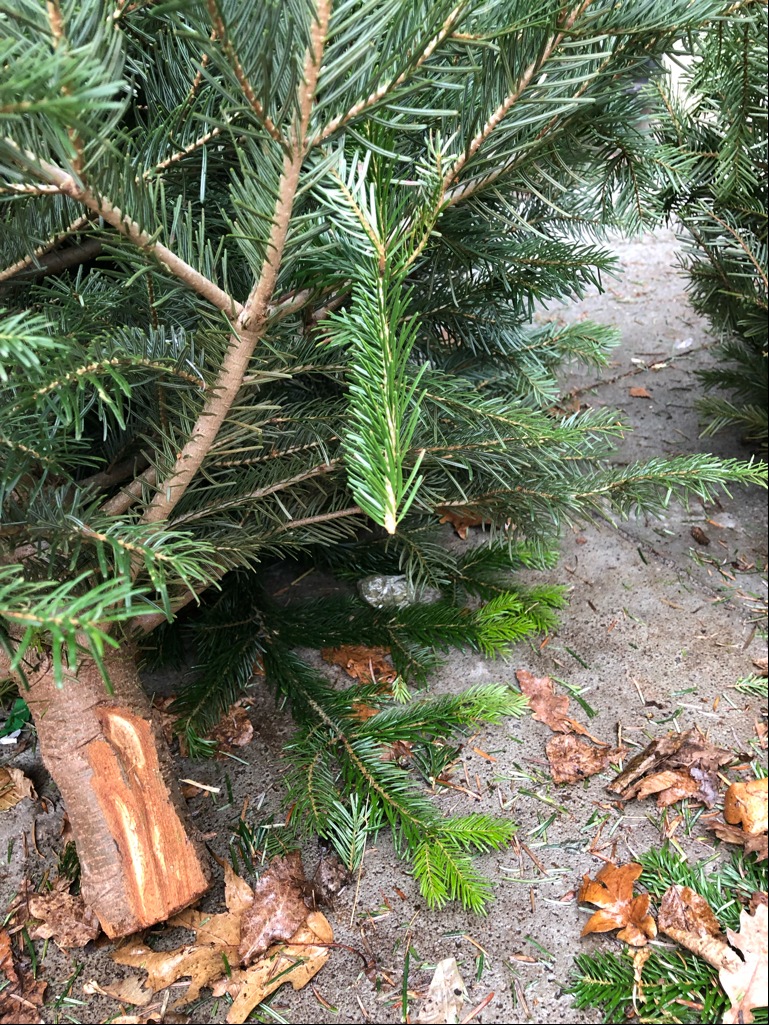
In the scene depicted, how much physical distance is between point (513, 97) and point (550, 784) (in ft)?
3.98

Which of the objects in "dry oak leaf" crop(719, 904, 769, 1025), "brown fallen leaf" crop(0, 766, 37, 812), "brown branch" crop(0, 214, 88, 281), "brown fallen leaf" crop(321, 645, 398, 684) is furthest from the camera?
"brown fallen leaf" crop(321, 645, 398, 684)

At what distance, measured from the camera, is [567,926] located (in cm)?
122

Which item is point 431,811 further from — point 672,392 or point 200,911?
point 672,392

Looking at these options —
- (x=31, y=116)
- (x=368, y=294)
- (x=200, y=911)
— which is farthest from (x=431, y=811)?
(x=31, y=116)

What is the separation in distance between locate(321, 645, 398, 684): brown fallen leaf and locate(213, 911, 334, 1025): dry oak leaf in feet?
1.87

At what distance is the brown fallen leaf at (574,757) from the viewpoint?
4.93 ft

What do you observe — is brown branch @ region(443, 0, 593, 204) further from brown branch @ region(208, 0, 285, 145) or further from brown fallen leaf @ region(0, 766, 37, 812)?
brown fallen leaf @ region(0, 766, 37, 812)

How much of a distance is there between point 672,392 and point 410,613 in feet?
5.73

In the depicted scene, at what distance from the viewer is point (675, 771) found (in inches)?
58.5

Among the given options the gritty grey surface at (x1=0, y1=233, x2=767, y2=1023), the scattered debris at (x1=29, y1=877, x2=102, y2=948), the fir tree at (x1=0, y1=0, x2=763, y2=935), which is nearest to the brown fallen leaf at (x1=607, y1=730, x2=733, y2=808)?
the gritty grey surface at (x1=0, y1=233, x2=767, y2=1023)

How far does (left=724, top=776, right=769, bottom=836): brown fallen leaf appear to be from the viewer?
135 centimetres

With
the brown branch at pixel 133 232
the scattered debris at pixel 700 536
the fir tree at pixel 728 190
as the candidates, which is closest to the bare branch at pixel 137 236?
the brown branch at pixel 133 232

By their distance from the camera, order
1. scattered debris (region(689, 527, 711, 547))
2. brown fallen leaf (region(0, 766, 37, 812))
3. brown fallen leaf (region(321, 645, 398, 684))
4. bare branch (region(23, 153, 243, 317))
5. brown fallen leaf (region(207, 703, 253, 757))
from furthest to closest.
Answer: scattered debris (region(689, 527, 711, 547)) < brown fallen leaf (region(321, 645, 398, 684)) < brown fallen leaf (region(207, 703, 253, 757)) < brown fallen leaf (region(0, 766, 37, 812)) < bare branch (region(23, 153, 243, 317))

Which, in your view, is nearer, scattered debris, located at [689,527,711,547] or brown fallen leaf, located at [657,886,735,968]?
brown fallen leaf, located at [657,886,735,968]
